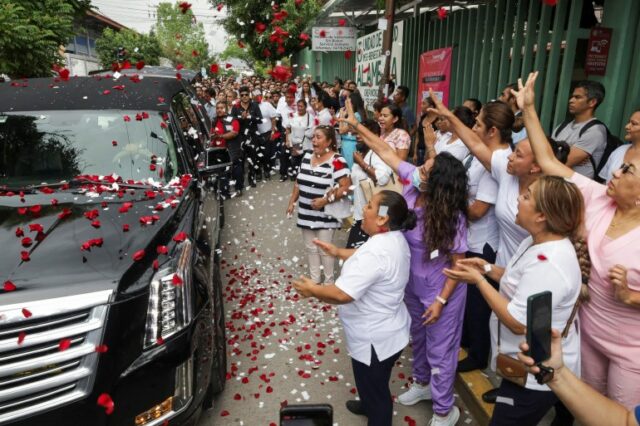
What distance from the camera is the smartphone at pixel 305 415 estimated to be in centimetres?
178

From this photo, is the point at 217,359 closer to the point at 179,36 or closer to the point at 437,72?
the point at 437,72

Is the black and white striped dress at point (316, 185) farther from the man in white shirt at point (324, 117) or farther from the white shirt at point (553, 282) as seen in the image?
the man in white shirt at point (324, 117)

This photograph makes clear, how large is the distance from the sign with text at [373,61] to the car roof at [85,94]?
5.97 metres

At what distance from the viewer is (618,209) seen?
2396mm

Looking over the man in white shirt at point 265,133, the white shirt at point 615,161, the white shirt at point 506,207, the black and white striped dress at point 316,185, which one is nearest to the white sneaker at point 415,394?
the white shirt at point 506,207

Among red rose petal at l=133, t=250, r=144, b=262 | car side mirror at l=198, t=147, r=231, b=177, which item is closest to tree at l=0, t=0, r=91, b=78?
car side mirror at l=198, t=147, r=231, b=177

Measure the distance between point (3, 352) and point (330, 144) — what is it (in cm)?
356

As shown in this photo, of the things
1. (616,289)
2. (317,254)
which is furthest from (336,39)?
(616,289)

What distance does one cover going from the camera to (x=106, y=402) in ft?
7.61

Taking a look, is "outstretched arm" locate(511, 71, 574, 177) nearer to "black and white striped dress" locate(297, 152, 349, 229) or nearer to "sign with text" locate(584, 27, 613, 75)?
"black and white striped dress" locate(297, 152, 349, 229)

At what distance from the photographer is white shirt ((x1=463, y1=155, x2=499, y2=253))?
3.50 meters

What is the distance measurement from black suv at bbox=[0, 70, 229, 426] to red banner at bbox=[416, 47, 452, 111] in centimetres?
568

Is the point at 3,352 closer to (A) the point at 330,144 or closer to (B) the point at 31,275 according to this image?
(B) the point at 31,275

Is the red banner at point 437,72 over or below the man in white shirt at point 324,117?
over
